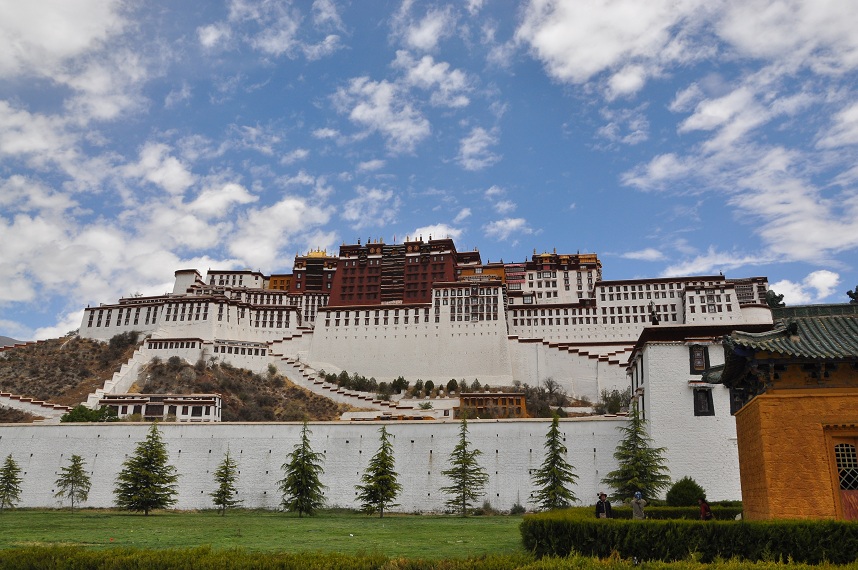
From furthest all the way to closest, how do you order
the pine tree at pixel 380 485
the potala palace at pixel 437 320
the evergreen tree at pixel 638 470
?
the potala palace at pixel 437 320
the pine tree at pixel 380 485
the evergreen tree at pixel 638 470

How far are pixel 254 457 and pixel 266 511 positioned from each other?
320 centimetres

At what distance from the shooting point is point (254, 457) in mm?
39500

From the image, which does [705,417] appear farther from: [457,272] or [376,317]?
[457,272]

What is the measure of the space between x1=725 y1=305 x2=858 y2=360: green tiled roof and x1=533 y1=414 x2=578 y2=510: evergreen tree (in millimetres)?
18858

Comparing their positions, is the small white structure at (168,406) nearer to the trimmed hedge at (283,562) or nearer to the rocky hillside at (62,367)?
the rocky hillside at (62,367)

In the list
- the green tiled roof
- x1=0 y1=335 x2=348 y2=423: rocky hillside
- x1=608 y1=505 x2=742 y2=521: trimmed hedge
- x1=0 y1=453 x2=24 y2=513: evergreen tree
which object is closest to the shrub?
x1=608 y1=505 x2=742 y2=521: trimmed hedge

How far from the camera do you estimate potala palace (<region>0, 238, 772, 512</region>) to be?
3462 centimetres

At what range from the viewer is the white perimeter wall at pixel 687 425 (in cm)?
3281

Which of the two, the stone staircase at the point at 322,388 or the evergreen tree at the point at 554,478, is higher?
the stone staircase at the point at 322,388

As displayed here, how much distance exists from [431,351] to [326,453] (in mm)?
40795

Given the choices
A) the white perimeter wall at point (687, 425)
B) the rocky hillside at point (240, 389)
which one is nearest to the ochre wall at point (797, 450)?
the white perimeter wall at point (687, 425)

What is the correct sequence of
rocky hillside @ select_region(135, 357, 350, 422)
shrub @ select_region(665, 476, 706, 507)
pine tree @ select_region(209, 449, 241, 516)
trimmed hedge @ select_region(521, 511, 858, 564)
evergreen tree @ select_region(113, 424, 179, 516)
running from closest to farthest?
trimmed hedge @ select_region(521, 511, 858, 564) < shrub @ select_region(665, 476, 706, 507) < evergreen tree @ select_region(113, 424, 179, 516) < pine tree @ select_region(209, 449, 241, 516) < rocky hillside @ select_region(135, 357, 350, 422)

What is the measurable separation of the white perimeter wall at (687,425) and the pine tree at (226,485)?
21.3 meters

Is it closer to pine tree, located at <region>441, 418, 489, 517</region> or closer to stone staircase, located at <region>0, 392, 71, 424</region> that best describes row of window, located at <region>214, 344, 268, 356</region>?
stone staircase, located at <region>0, 392, 71, 424</region>
